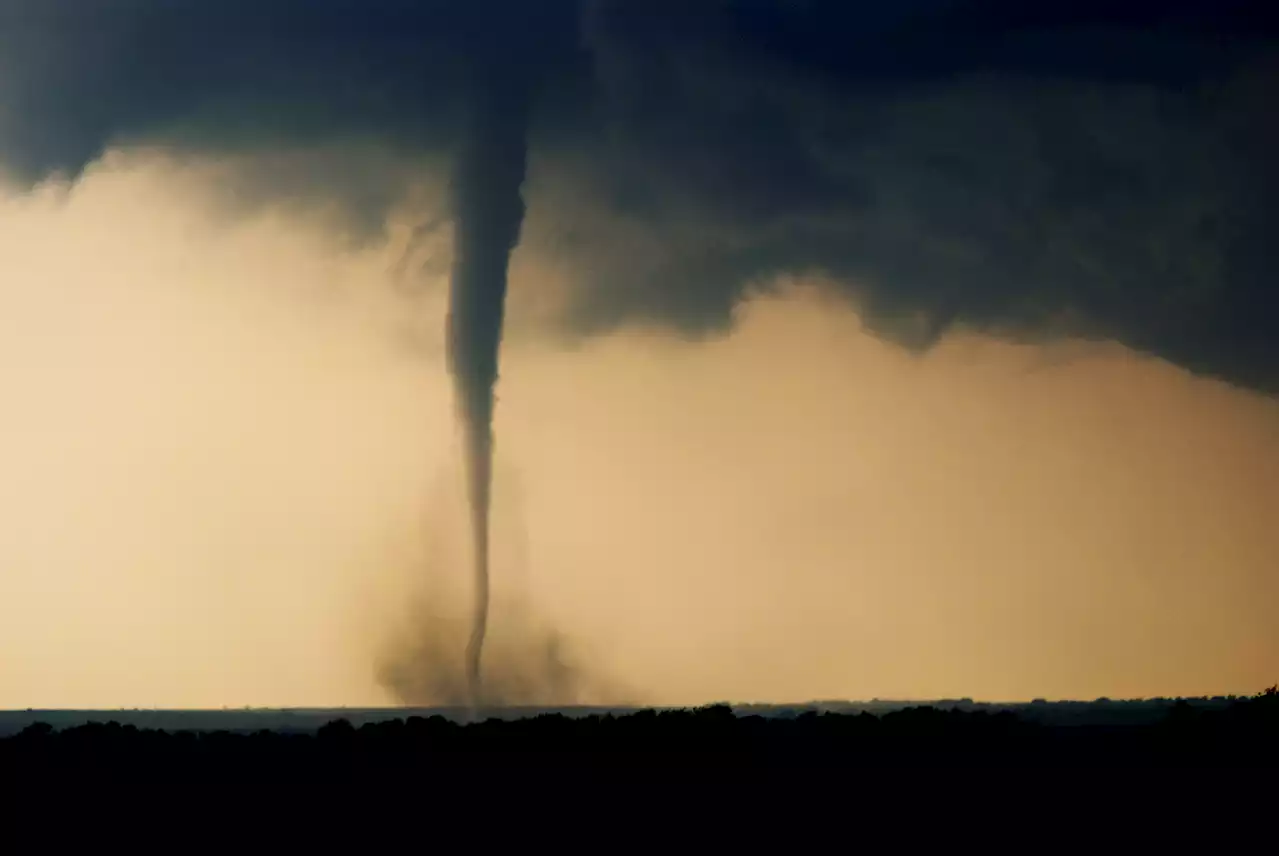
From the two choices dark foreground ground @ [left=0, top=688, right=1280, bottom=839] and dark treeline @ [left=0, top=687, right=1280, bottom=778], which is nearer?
dark foreground ground @ [left=0, top=688, right=1280, bottom=839]

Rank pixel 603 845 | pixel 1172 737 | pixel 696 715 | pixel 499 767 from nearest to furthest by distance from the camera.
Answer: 1. pixel 603 845
2. pixel 499 767
3. pixel 1172 737
4. pixel 696 715

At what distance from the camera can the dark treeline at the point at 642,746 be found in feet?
172

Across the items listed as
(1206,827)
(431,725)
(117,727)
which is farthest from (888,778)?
(117,727)

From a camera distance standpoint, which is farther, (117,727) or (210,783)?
(117,727)

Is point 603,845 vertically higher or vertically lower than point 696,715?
lower

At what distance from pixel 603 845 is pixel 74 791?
1873cm

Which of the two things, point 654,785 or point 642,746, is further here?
point 642,746

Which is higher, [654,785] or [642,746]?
[642,746]

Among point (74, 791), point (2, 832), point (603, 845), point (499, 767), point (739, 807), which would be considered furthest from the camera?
point (499, 767)

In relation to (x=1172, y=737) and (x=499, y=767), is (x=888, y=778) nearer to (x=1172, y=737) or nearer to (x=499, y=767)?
(x=499, y=767)

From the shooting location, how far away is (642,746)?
54469 mm

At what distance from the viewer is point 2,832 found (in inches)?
1563

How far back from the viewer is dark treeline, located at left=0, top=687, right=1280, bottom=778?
52.3m

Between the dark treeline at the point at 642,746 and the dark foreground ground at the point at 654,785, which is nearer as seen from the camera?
the dark foreground ground at the point at 654,785
